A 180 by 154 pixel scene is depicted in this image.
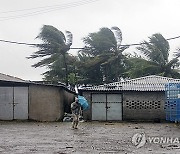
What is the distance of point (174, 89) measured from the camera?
2191cm

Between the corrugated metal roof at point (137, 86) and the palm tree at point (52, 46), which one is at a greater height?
the palm tree at point (52, 46)

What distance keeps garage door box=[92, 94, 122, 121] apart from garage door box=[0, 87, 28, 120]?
4.90m

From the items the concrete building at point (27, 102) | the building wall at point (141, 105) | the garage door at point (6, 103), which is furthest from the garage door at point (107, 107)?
the garage door at point (6, 103)

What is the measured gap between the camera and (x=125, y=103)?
27.0m

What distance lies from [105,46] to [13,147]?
3098 centimetres

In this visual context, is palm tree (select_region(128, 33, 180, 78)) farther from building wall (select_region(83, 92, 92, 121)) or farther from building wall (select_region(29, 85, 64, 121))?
building wall (select_region(29, 85, 64, 121))

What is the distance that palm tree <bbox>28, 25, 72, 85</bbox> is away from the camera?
1508 inches

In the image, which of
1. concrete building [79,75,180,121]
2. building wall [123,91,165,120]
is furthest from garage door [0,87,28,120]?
building wall [123,91,165,120]

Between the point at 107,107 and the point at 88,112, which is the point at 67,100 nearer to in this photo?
the point at 88,112

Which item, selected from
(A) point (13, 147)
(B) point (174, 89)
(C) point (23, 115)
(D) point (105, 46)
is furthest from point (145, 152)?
(D) point (105, 46)

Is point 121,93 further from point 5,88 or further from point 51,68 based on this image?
point 51,68

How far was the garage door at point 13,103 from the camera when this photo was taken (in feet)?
83.6

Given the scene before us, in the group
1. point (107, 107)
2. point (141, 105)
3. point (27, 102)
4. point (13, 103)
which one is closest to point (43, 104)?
point (27, 102)

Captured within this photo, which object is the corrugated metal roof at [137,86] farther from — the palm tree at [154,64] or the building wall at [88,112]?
the palm tree at [154,64]
